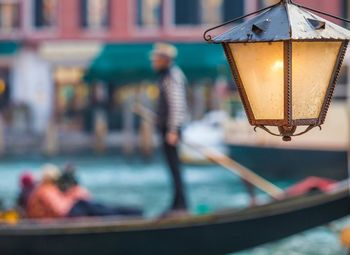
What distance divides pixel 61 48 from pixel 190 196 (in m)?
6.05

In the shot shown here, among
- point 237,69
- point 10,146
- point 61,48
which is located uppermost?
point 237,69

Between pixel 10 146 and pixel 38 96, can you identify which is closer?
pixel 10 146

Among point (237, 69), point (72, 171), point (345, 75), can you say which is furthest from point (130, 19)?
point (237, 69)

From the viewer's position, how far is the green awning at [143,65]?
11.1m

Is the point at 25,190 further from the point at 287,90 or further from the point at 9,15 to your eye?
the point at 9,15

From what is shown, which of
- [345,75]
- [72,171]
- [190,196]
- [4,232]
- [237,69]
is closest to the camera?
[237,69]

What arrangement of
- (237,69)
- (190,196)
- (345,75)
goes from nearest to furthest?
(237,69) → (190,196) → (345,75)

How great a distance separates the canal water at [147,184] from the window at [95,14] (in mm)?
3392

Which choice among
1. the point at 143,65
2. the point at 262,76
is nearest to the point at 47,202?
the point at 262,76

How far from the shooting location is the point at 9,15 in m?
13.0

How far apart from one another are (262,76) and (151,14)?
1166 cm

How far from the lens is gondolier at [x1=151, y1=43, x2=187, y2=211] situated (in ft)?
12.3

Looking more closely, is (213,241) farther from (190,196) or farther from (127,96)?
(127,96)

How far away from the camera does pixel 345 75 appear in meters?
7.84
